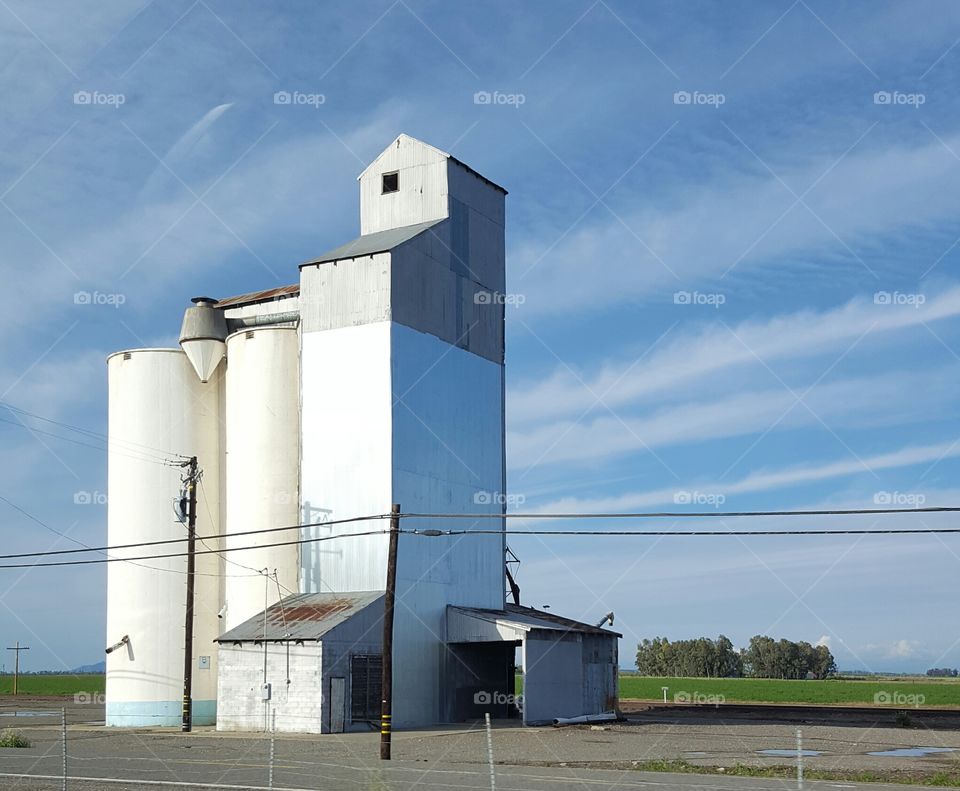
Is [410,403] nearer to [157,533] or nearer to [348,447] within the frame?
[348,447]

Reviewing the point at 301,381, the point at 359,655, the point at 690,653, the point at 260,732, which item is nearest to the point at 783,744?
the point at 359,655

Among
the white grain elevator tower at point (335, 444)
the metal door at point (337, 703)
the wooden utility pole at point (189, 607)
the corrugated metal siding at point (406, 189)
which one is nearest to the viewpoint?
the metal door at point (337, 703)

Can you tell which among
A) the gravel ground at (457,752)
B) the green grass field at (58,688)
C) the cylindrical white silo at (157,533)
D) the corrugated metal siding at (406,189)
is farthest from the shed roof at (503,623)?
the green grass field at (58,688)

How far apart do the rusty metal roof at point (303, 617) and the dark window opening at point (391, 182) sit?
17.3 metres

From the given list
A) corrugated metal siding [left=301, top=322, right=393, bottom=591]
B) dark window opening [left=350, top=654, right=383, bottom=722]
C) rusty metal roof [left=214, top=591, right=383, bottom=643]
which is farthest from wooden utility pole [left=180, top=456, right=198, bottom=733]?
dark window opening [left=350, top=654, right=383, bottom=722]

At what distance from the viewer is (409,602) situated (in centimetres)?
4362

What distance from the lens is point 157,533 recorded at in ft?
156

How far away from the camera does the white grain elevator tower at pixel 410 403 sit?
43.7 metres

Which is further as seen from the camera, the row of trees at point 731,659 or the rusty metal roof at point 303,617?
the row of trees at point 731,659

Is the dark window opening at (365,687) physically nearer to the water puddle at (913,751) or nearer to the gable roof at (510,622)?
the gable roof at (510,622)

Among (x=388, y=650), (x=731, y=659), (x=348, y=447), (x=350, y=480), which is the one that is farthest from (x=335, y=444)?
(x=731, y=659)

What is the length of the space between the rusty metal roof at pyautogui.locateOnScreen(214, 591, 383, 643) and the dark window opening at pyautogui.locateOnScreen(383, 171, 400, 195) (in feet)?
56.7

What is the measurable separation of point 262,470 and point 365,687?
33.8 feet

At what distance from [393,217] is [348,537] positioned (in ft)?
46.1
